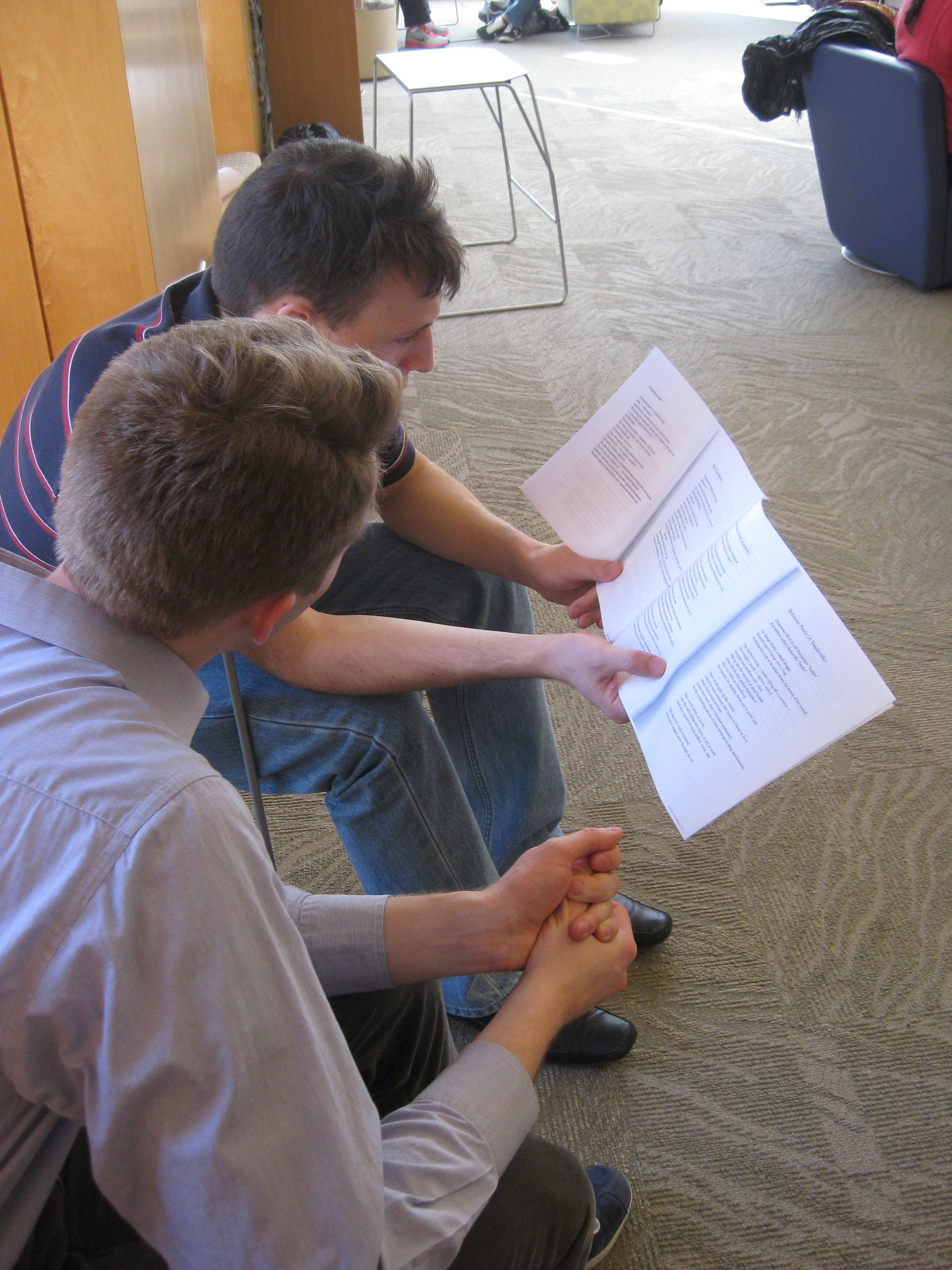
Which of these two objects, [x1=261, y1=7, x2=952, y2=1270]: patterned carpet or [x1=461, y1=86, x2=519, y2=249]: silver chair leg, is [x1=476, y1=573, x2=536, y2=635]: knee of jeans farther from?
[x1=461, y1=86, x2=519, y2=249]: silver chair leg

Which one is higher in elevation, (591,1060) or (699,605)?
(699,605)

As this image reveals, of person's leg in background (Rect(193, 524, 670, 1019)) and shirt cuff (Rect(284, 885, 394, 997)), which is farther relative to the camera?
person's leg in background (Rect(193, 524, 670, 1019))

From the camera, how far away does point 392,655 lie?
1.16 metres

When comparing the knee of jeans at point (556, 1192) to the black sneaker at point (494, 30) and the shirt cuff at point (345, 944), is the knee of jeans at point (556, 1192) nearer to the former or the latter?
the shirt cuff at point (345, 944)

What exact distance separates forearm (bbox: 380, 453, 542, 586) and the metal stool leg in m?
0.30

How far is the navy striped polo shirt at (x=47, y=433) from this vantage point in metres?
1.08

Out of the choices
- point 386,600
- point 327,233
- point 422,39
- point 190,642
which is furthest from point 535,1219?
point 422,39

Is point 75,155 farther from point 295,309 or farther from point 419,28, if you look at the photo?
point 419,28

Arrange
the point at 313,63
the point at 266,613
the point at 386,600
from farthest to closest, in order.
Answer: the point at 313,63 < the point at 386,600 < the point at 266,613

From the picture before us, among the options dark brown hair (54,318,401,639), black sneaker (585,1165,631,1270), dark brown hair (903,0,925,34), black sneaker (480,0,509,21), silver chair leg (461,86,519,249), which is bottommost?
black sneaker (585,1165,631,1270)

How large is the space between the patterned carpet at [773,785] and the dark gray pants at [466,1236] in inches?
15.5

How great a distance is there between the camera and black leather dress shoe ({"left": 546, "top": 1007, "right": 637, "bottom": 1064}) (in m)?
1.36

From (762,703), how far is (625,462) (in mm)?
417

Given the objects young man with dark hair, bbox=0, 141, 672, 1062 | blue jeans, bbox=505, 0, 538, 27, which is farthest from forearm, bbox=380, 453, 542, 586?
blue jeans, bbox=505, 0, 538, 27
